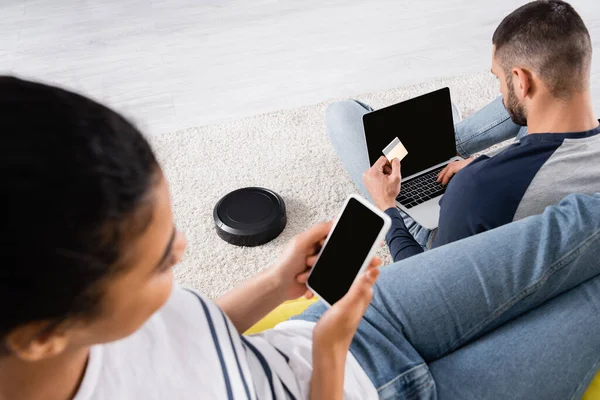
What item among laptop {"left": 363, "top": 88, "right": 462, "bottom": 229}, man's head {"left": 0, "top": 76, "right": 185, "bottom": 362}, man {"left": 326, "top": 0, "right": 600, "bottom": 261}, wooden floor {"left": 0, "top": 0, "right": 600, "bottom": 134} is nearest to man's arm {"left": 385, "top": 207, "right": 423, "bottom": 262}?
man {"left": 326, "top": 0, "right": 600, "bottom": 261}

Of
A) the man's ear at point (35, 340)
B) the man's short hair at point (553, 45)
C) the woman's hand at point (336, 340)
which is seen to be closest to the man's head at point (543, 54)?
the man's short hair at point (553, 45)

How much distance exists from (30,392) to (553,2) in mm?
1319

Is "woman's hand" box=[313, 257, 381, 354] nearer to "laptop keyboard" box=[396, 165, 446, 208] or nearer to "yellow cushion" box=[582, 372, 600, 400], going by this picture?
"yellow cushion" box=[582, 372, 600, 400]

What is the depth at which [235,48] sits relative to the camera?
260cm

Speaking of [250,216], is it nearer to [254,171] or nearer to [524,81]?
[254,171]

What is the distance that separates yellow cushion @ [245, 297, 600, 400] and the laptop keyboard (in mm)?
501

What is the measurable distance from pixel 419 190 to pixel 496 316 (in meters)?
0.62

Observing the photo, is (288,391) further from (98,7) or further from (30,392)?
(98,7)

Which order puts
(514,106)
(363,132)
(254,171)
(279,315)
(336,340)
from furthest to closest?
(254,171) < (363,132) < (514,106) < (279,315) < (336,340)

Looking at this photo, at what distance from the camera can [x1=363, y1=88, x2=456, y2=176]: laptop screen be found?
1525mm

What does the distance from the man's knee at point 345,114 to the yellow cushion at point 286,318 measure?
0.75 meters

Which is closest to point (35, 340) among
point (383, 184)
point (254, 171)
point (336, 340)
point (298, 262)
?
point (336, 340)

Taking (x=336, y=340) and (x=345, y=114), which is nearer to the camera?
(x=336, y=340)

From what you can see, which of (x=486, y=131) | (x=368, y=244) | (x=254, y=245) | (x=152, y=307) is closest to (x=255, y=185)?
(x=254, y=245)
